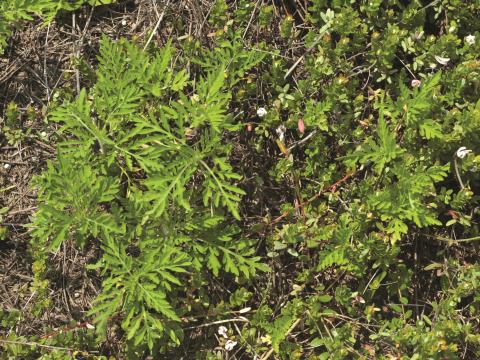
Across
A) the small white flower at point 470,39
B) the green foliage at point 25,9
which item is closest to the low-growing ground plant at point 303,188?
the small white flower at point 470,39

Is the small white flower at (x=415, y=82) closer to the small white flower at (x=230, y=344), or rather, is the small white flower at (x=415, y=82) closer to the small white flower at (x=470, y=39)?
the small white flower at (x=470, y=39)

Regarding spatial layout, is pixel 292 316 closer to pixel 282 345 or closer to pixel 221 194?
pixel 282 345

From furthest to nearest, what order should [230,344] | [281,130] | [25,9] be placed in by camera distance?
[281,130] → [230,344] → [25,9]

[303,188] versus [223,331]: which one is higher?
[303,188]

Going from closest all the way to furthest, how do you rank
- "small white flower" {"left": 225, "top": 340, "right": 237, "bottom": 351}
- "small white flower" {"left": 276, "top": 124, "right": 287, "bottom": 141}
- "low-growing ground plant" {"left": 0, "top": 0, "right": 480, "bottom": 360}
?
"low-growing ground plant" {"left": 0, "top": 0, "right": 480, "bottom": 360} → "small white flower" {"left": 225, "top": 340, "right": 237, "bottom": 351} → "small white flower" {"left": 276, "top": 124, "right": 287, "bottom": 141}

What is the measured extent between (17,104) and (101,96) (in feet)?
2.54

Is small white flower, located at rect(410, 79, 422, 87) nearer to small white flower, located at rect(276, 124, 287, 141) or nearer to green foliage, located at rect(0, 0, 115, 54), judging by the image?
small white flower, located at rect(276, 124, 287, 141)

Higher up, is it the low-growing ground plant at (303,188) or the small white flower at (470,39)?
the small white flower at (470,39)

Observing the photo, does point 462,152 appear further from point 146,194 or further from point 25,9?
point 25,9

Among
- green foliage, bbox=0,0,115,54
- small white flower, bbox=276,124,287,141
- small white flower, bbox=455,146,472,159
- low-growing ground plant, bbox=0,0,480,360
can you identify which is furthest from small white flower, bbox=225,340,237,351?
green foliage, bbox=0,0,115,54

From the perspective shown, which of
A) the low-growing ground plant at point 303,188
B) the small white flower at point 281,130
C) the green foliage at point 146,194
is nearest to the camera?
the green foliage at point 146,194

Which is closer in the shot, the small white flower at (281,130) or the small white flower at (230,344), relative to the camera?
the small white flower at (230,344)

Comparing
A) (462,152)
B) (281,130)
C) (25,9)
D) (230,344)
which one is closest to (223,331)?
(230,344)

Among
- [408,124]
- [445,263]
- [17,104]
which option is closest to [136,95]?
[17,104]
